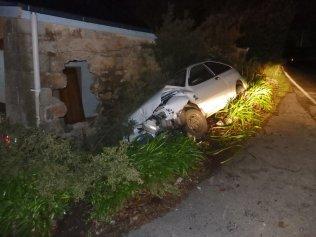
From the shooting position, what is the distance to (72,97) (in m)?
11.2

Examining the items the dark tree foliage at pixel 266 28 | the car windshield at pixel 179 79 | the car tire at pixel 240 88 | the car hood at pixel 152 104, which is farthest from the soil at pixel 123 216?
the dark tree foliage at pixel 266 28

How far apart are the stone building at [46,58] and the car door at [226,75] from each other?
2.61m

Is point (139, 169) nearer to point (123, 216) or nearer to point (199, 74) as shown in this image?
point (123, 216)

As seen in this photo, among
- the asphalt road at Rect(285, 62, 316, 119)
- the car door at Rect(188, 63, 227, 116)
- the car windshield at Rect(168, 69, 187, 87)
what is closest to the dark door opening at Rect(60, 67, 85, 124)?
the car windshield at Rect(168, 69, 187, 87)

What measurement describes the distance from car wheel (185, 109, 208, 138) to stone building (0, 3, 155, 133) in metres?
2.94

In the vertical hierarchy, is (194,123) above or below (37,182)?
above

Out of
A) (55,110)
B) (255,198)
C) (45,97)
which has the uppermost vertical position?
(45,97)

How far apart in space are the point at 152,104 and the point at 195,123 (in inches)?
44.2

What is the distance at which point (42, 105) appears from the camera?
9234 millimetres

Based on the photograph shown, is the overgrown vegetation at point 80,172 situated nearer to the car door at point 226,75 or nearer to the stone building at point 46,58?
the stone building at point 46,58

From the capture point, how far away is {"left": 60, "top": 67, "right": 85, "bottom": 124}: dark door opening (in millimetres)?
10953

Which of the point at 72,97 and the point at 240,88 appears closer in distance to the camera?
the point at 72,97

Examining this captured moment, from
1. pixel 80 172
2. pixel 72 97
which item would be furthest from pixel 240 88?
pixel 80 172

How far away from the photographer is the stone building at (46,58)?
9000 millimetres
